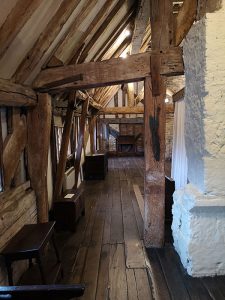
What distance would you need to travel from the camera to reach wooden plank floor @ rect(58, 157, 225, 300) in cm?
214

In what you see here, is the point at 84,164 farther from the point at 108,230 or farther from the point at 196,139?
the point at 196,139

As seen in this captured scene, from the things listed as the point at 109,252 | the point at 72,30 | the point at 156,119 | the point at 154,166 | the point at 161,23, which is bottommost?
the point at 109,252

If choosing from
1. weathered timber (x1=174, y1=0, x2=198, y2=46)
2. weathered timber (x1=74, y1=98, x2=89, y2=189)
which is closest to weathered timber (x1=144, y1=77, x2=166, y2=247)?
weathered timber (x1=174, y1=0, x2=198, y2=46)

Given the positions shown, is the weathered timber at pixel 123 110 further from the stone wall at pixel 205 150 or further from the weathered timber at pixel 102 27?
the stone wall at pixel 205 150

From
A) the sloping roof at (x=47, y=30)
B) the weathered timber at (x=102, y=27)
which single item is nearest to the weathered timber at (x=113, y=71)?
the sloping roof at (x=47, y=30)

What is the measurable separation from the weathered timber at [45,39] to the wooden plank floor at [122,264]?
210cm

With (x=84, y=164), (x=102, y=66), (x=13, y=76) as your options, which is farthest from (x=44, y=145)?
(x=84, y=164)

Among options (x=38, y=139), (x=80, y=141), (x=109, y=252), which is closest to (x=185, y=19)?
(x=38, y=139)

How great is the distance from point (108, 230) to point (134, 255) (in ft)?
2.58

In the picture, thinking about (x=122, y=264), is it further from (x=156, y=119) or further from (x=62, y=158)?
(x=62, y=158)

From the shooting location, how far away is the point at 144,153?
2.90 meters

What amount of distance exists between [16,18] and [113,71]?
1.30m

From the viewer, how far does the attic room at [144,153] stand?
2.03 metres

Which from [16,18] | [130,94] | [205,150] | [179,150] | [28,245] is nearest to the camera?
[16,18]
